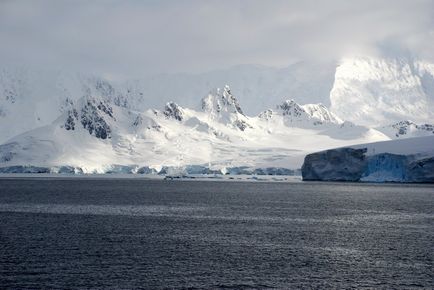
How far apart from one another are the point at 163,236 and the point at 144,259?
16.6 meters

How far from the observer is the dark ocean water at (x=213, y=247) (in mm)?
54250

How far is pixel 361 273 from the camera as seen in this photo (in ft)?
190

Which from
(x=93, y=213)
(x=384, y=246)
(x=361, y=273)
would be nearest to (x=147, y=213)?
(x=93, y=213)

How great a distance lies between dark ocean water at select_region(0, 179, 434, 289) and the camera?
54250mm

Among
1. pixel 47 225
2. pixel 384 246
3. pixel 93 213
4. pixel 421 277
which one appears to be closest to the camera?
pixel 421 277

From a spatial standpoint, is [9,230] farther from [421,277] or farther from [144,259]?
[421,277]

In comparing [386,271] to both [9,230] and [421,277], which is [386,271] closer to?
[421,277]

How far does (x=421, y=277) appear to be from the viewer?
184ft

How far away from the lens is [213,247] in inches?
2795

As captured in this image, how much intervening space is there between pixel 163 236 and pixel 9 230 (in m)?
18.9

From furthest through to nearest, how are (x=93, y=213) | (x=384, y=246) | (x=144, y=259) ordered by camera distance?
(x=93, y=213) → (x=384, y=246) → (x=144, y=259)

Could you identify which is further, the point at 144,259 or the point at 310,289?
the point at 144,259

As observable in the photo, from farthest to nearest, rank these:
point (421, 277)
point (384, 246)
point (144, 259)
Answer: point (384, 246) < point (144, 259) < point (421, 277)

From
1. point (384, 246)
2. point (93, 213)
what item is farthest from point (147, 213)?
point (384, 246)
